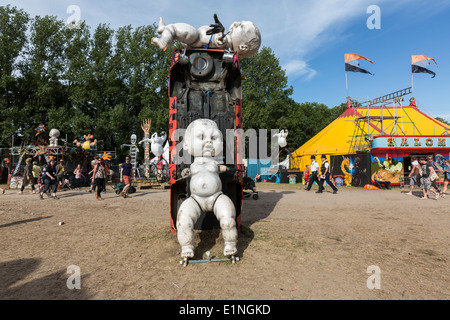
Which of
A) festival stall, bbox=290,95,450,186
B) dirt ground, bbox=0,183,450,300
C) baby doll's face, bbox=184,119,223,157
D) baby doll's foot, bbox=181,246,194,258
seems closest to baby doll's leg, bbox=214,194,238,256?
dirt ground, bbox=0,183,450,300

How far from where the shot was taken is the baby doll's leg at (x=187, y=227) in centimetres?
376

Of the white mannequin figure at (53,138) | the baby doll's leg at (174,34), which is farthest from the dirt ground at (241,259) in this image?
the white mannequin figure at (53,138)

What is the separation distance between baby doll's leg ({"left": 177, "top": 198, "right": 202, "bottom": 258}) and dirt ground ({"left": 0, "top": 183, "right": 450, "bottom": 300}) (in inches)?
10.2

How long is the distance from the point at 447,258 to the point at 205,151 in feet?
13.5

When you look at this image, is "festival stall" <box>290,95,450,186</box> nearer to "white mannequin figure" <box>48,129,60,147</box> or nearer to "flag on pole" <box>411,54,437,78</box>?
"flag on pole" <box>411,54,437,78</box>

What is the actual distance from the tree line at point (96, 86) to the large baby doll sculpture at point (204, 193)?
23183 millimetres

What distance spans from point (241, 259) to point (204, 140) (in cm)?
198

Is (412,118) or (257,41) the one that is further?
(412,118)

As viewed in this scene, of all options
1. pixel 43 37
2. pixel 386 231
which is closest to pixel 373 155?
pixel 386 231

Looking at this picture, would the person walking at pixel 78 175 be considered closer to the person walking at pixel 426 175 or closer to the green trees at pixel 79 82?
the green trees at pixel 79 82

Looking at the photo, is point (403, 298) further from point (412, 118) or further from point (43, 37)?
point (43, 37)

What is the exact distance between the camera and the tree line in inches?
993

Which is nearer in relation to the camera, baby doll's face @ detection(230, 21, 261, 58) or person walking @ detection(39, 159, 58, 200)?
baby doll's face @ detection(230, 21, 261, 58)
